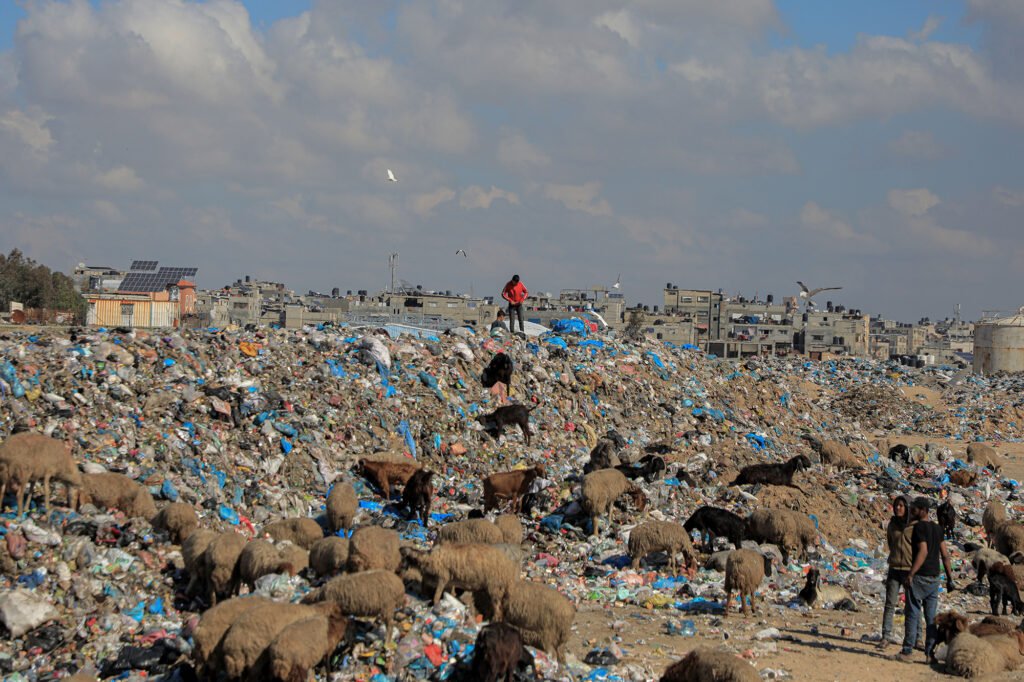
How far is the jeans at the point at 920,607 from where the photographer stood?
306 inches

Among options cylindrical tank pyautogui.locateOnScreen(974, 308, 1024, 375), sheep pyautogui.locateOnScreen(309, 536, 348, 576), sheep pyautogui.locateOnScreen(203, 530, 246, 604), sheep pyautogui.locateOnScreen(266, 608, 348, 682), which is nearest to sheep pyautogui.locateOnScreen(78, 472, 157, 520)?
sheep pyautogui.locateOnScreen(203, 530, 246, 604)

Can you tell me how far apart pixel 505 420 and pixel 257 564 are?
753cm

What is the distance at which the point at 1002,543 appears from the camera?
37.8 ft

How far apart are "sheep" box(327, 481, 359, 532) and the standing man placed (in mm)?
5779

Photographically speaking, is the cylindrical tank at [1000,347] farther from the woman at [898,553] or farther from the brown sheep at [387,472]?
the woman at [898,553]

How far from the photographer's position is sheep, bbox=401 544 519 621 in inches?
303

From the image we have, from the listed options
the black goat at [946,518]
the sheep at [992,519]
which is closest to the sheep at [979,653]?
the sheep at [992,519]

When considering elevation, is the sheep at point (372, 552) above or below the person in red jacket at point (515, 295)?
below

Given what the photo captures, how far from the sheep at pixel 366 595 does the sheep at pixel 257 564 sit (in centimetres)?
105

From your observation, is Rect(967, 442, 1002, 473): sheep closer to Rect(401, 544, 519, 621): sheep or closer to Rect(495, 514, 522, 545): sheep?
Rect(495, 514, 522, 545): sheep

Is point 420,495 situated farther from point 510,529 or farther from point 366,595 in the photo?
point 366,595

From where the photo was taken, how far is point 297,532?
382 inches

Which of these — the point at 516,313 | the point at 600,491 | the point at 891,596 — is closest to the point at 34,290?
the point at 516,313

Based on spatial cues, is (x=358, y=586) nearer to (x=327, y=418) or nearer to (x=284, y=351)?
(x=327, y=418)
